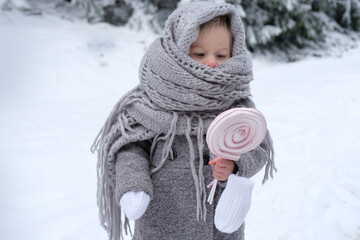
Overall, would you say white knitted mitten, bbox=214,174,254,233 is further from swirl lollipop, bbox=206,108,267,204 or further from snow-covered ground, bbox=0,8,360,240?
snow-covered ground, bbox=0,8,360,240

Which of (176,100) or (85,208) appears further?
(85,208)

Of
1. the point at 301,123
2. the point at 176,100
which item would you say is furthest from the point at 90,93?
the point at 176,100

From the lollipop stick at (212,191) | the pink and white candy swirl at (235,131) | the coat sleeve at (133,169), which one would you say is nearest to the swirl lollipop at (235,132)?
the pink and white candy swirl at (235,131)

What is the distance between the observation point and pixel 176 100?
1.21 m

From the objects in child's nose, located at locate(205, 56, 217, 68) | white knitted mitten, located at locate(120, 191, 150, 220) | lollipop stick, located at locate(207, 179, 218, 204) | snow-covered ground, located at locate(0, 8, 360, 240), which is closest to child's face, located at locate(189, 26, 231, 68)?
child's nose, located at locate(205, 56, 217, 68)

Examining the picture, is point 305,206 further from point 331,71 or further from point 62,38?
point 62,38

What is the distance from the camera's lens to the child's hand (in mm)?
1137

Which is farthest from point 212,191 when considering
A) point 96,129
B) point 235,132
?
point 96,129

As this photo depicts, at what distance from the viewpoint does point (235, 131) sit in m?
1.05

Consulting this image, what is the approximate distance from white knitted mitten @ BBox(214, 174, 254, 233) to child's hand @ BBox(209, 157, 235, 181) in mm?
75

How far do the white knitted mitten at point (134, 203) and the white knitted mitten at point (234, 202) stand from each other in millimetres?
234

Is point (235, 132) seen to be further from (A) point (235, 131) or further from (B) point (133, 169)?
(B) point (133, 169)

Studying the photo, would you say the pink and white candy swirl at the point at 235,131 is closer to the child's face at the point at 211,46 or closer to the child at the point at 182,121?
the child at the point at 182,121

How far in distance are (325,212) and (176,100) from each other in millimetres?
1467
